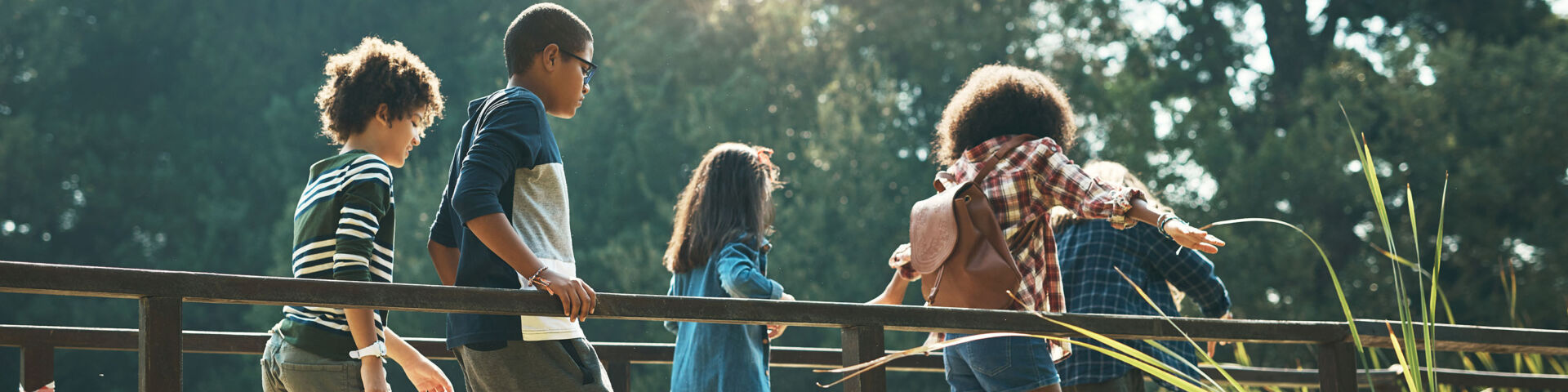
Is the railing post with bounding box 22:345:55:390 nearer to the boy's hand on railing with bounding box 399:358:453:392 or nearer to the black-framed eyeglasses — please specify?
the boy's hand on railing with bounding box 399:358:453:392

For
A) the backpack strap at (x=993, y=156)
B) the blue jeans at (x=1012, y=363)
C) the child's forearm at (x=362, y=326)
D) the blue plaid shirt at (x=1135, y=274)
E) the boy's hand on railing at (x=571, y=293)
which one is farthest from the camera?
the blue plaid shirt at (x=1135, y=274)

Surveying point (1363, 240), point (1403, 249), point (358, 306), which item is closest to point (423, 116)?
point (358, 306)

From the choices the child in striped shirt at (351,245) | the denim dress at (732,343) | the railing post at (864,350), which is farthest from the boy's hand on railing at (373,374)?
the denim dress at (732,343)

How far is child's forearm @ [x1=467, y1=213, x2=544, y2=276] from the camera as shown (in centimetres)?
206

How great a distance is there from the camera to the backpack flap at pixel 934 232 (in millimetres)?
2830

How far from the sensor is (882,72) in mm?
18234

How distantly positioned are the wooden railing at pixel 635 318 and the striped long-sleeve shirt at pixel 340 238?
29cm

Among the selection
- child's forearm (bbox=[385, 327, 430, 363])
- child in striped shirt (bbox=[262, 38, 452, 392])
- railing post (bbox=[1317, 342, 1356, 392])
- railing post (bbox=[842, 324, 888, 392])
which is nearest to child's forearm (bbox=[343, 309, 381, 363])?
child in striped shirt (bbox=[262, 38, 452, 392])

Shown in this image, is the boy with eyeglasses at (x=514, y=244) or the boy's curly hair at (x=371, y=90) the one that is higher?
the boy's curly hair at (x=371, y=90)

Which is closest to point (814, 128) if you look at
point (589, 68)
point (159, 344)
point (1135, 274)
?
point (1135, 274)

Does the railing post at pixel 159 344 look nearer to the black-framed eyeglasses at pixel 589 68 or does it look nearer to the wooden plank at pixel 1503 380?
the black-framed eyeglasses at pixel 589 68

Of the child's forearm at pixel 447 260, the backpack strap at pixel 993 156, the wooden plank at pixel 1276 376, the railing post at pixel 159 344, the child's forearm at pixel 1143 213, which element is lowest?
the railing post at pixel 159 344

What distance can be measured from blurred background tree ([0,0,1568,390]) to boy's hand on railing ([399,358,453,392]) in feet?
39.8

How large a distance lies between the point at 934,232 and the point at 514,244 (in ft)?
3.58
